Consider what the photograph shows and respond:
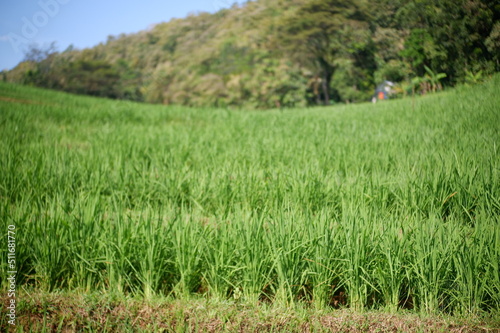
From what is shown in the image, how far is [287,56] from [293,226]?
16.4 meters

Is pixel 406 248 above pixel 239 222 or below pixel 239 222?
below

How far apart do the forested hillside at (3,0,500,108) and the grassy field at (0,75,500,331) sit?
410mm

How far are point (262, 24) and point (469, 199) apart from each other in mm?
15520

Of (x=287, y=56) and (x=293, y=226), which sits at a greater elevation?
(x=287, y=56)

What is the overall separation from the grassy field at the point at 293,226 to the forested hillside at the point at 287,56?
1.35ft

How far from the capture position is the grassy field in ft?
4.62

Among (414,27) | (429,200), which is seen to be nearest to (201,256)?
(429,200)

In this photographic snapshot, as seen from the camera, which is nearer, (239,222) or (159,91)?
(239,222)

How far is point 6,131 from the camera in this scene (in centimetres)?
444

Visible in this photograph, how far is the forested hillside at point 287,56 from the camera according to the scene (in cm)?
236

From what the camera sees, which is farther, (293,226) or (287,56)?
(287,56)

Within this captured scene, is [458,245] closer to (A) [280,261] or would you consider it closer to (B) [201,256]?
(A) [280,261]

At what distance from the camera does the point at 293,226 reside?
1706 millimetres

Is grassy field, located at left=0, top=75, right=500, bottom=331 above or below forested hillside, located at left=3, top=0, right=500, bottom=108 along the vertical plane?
below
